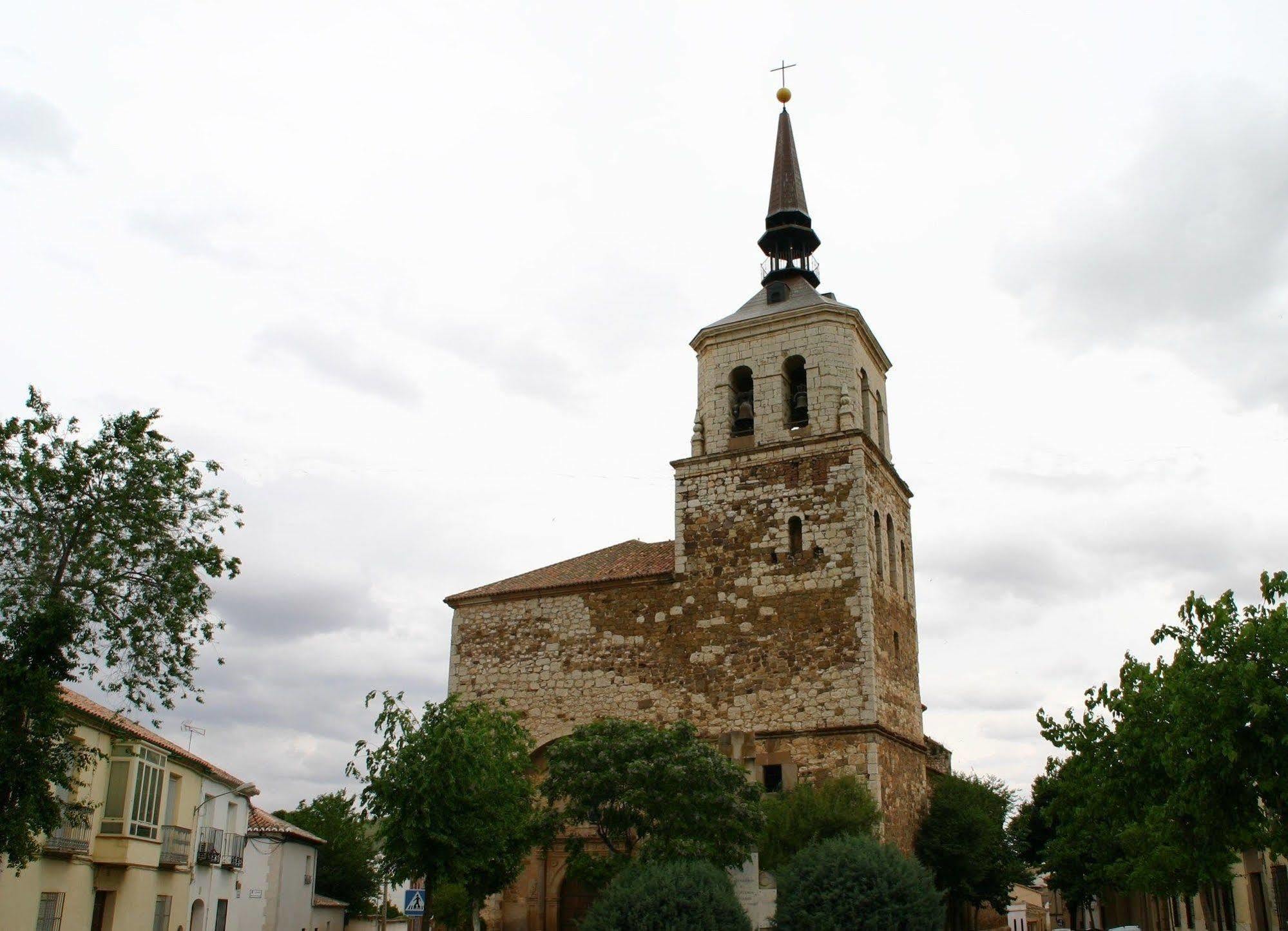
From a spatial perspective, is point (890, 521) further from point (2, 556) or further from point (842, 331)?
point (2, 556)

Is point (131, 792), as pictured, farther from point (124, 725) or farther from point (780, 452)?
point (780, 452)

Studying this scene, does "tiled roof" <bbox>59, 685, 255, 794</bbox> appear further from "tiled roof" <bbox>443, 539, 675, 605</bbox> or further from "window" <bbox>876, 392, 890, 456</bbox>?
"window" <bbox>876, 392, 890, 456</bbox>

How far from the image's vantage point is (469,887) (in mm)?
18125

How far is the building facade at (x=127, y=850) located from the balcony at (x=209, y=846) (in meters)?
0.03

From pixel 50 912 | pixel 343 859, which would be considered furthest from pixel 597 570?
pixel 343 859

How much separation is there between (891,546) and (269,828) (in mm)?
20150

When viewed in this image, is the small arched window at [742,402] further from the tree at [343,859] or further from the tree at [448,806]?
the tree at [343,859]

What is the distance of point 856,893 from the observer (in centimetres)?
1538

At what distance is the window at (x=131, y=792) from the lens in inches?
781

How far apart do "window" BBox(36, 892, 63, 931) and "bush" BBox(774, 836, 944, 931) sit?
1217 centimetres

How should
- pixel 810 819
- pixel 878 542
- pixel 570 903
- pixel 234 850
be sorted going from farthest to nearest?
pixel 234 850, pixel 878 542, pixel 570 903, pixel 810 819

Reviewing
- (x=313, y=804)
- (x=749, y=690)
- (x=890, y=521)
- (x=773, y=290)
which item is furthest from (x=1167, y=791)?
(x=313, y=804)

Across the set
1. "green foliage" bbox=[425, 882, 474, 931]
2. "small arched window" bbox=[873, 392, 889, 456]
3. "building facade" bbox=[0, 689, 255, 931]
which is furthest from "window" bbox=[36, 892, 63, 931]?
"small arched window" bbox=[873, 392, 889, 456]

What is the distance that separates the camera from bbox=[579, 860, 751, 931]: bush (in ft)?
47.0
